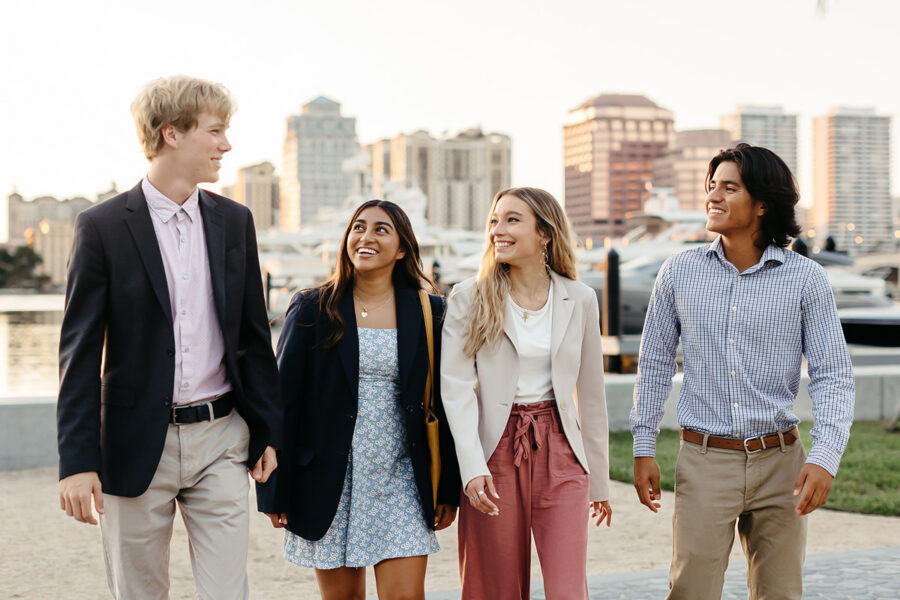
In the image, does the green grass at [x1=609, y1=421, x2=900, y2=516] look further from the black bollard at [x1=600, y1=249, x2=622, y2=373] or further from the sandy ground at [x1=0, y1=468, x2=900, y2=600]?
the black bollard at [x1=600, y1=249, x2=622, y2=373]

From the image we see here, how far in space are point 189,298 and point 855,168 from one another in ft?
651

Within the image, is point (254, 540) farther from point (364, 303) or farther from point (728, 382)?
point (728, 382)

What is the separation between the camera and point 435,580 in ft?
16.2

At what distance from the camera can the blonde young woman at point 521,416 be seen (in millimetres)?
3092

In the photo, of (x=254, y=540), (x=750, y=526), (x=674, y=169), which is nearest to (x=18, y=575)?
(x=254, y=540)

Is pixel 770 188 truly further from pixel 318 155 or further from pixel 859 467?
pixel 318 155

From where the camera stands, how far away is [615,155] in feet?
579

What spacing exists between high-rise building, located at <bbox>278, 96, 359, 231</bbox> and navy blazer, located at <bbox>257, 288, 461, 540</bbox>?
14491cm

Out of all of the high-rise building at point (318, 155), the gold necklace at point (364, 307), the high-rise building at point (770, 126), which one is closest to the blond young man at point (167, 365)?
the gold necklace at point (364, 307)

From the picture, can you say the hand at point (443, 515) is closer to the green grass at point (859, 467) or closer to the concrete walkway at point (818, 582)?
the concrete walkway at point (818, 582)

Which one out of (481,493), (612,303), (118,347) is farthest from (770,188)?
(612,303)

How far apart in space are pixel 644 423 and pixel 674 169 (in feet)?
526

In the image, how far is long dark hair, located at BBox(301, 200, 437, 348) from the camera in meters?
3.25

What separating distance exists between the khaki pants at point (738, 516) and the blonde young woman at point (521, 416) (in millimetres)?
379
